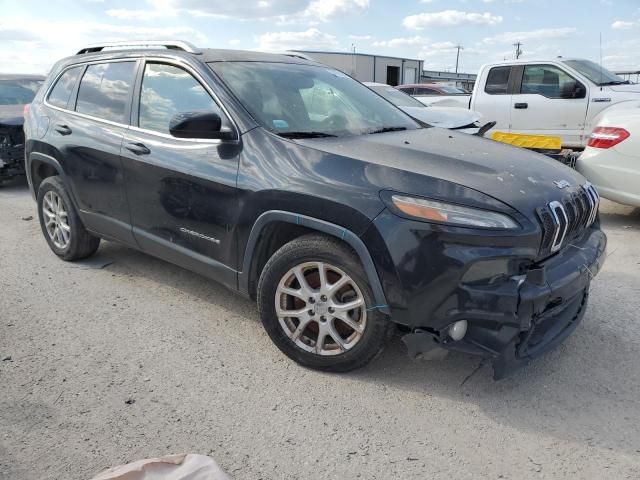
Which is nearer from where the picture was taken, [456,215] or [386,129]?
[456,215]

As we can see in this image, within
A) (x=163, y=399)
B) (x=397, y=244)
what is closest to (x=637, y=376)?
(x=397, y=244)

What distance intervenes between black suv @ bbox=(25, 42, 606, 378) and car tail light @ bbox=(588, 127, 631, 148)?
2.88 meters

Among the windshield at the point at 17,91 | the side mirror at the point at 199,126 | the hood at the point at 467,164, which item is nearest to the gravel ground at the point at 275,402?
the hood at the point at 467,164

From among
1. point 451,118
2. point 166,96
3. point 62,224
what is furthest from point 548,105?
point 62,224

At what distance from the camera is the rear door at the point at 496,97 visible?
9633mm

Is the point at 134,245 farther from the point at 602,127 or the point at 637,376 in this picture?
the point at 602,127

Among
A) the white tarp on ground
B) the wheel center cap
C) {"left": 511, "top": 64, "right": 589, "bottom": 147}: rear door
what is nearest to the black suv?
the wheel center cap

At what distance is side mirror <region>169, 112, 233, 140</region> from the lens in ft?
10.4

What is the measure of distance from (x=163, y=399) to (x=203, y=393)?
208 millimetres

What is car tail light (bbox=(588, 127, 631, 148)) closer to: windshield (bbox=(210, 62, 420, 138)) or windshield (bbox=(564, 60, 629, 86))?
windshield (bbox=(210, 62, 420, 138))

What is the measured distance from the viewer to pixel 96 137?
13.8 ft

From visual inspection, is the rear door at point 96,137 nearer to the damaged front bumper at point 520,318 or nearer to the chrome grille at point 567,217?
the damaged front bumper at point 520,318

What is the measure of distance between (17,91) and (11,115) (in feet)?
4.96

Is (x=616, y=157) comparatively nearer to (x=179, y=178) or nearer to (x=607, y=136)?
(x=607, y=136)
